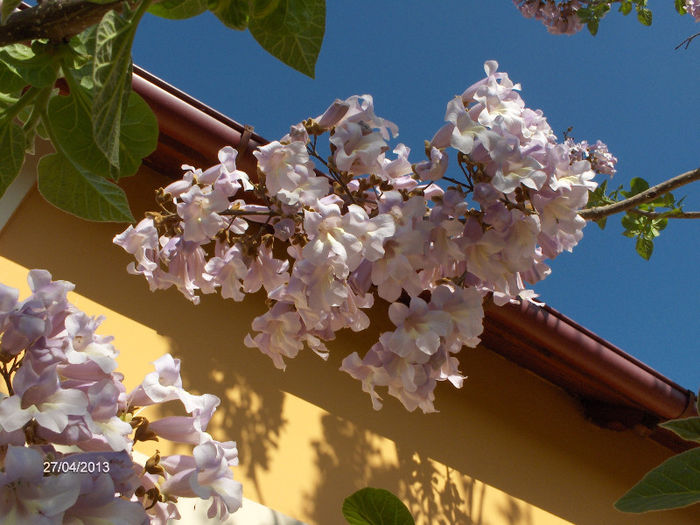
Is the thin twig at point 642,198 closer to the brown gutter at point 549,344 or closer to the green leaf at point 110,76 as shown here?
the brown gutter at point 549,344

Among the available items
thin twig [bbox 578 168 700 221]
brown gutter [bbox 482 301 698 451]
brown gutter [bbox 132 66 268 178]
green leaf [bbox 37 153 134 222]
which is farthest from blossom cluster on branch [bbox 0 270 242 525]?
brown gutter [bbox 482 301 698 451]

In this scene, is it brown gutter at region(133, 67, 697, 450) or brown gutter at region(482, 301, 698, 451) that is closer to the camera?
brown gutter at region(133, 67, 697, 450)

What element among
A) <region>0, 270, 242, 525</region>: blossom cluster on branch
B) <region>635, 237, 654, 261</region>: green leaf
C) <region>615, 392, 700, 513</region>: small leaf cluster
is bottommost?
<region>0, 270, 242, 525</region>: blossom cluster on branch

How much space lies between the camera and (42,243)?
2939 mm

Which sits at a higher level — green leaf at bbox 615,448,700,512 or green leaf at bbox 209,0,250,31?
green leaf at bbox 209,0,250,31

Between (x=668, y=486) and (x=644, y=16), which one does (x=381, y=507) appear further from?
(x=644, y=16)

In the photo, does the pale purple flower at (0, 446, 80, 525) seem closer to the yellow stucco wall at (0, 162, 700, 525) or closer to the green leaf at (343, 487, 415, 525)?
the green leaf at (343, 487, 415, 525)

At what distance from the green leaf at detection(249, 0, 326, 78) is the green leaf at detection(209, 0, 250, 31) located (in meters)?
0.02

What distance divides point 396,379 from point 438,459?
2455mm

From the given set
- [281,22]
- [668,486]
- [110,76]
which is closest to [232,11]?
[281,22]

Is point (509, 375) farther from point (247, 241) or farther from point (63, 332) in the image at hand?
point (63, 332)

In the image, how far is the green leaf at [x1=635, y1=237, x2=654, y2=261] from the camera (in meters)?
3.62

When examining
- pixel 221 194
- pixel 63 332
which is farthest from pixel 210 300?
pixel 63 332

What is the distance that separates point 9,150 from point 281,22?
1.70 ft
